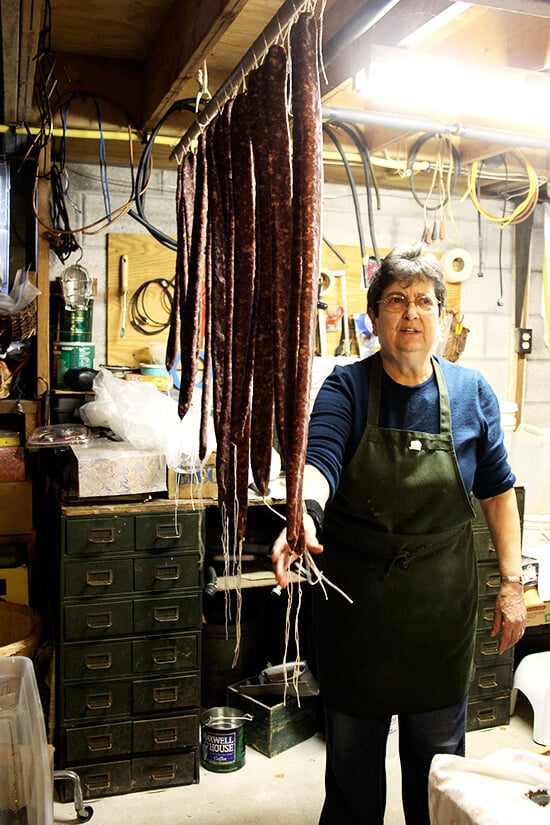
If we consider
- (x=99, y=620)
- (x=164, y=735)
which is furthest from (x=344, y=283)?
(x=164, y=735)

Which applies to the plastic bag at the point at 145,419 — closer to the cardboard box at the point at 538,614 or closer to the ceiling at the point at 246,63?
the ceiling at the point at 246,63

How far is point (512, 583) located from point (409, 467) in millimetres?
515

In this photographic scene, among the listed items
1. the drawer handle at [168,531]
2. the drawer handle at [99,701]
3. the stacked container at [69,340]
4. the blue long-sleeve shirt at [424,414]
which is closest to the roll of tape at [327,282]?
the stacked container at [69,340]

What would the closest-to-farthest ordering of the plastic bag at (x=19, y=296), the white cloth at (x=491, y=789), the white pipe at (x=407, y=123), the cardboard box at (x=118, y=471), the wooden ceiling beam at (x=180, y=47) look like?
the white cloth at (x=491, y=789)
the wooden ceiling beam at (x=180, y=47)
the white pipe at (x=407, y=123)
the cardboard box at (x=118, y=471)
the plastic bag at (x=19, y=296)

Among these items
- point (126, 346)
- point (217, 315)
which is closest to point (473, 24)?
point (217, 315)

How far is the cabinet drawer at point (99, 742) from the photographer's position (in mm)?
2924

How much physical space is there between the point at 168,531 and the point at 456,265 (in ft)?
7.48

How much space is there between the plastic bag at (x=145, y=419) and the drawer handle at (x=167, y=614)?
528 mm

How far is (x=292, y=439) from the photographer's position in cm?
129

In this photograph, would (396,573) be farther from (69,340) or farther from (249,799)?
(69,340)

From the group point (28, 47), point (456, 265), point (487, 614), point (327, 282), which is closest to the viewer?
point (28, 47)

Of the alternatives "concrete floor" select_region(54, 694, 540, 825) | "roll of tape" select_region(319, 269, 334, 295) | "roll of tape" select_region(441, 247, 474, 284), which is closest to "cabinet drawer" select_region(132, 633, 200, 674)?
"concrete floor" select_region(54, 694, 540, 825)

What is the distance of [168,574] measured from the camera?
2971 millimetres

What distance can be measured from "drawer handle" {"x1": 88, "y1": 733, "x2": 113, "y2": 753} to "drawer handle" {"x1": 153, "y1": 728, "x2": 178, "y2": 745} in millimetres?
166
